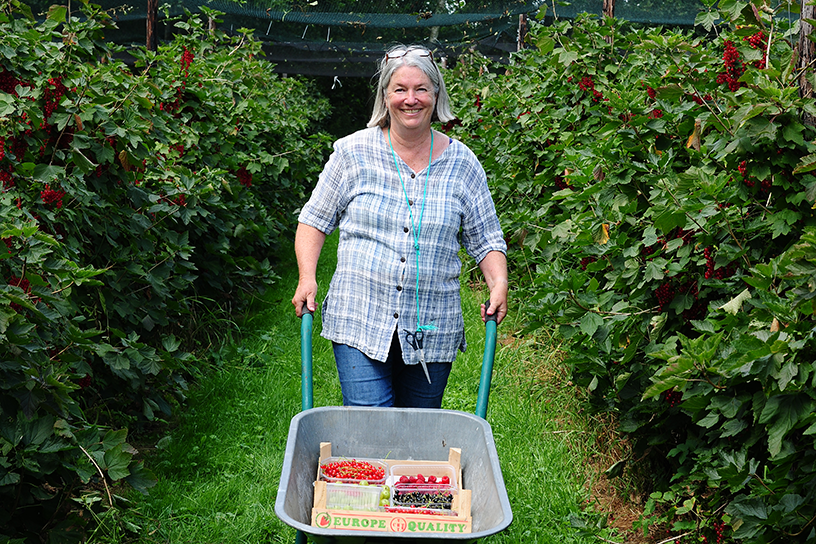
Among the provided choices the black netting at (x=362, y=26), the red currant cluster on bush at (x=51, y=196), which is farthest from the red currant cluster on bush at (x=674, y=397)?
the black netting at (x=362, y=26)

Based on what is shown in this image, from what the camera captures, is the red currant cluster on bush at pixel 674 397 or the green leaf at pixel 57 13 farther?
the green leaf at pixel 57 13

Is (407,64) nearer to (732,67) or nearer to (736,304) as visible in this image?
(732,67)

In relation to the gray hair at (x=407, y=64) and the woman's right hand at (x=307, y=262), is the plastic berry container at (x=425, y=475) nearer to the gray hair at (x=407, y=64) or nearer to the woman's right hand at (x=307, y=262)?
the woman's right hand at (x=307, y=262)

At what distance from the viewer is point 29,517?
8.71ft

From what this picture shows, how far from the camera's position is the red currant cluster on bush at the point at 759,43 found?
263 cm

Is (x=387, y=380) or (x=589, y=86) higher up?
(x=589, y=86)

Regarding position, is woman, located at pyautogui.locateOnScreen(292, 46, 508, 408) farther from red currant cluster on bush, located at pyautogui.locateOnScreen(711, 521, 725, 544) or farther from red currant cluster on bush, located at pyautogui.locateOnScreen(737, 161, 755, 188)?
red currant cluster on bush, located at pyautogui.locateOnScreen(711, 521, 725, 544)

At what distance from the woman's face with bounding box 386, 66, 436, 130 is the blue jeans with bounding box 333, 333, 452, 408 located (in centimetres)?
74

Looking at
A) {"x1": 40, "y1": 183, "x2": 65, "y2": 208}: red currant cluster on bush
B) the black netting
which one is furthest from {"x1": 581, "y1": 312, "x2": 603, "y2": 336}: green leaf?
the black netting

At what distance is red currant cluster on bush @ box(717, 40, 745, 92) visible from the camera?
279 cm

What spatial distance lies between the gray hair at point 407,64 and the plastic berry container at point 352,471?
119 centimetres

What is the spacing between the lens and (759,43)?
2.65m

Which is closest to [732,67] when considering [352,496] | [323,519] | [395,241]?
[395,241]

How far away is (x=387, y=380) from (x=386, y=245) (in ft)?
1.56
